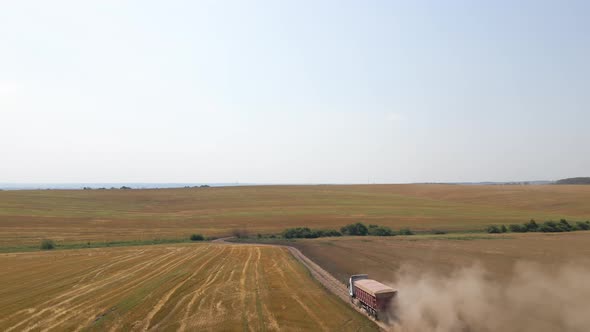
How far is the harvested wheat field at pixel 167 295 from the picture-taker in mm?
25578

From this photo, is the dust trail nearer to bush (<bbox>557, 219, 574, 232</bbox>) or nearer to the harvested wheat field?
the harvested wheat field

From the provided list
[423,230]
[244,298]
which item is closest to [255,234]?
[423,230]

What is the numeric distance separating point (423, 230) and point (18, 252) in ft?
249

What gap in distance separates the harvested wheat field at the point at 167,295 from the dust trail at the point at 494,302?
4369 mm

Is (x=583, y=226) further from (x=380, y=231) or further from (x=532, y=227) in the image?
(x=380, y=231)

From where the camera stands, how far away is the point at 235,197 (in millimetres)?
147625

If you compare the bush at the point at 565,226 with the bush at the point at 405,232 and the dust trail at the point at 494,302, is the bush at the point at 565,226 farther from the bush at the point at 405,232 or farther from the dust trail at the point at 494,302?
the dust trail at the point at 494,302

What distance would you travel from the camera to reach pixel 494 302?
28.7m

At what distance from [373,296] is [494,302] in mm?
10615

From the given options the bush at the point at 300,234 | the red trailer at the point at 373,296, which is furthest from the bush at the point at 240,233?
the red trailer at the point at 373,296

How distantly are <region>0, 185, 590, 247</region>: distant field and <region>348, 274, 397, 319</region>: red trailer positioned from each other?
186 ft

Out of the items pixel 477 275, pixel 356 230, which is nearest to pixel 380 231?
pixel 356 230

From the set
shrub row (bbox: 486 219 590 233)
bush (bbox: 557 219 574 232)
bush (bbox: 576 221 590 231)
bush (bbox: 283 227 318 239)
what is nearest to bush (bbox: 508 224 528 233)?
shrub row (bbox: 486 219 590 233)

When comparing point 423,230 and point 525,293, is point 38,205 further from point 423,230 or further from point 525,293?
point 525,293
